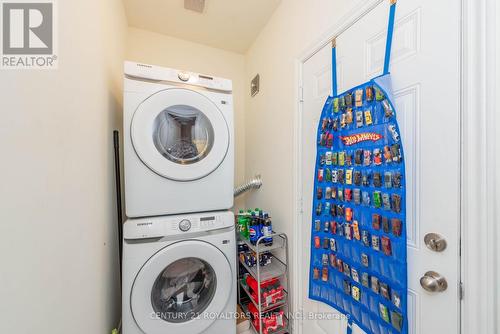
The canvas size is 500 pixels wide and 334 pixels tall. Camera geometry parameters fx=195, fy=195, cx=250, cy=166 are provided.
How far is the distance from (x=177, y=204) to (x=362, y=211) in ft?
3.25

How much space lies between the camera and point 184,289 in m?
1.28

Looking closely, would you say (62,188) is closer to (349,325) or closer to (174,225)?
(174,225)

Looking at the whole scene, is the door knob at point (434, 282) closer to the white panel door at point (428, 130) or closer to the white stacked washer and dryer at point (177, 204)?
the white panel door at point (428, 130)

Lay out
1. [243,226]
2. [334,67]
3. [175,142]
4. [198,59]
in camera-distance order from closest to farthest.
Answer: [334,67]
[175,142]
[243,226]
[198,59]

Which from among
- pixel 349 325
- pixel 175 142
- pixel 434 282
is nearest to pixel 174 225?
pixel 175 142

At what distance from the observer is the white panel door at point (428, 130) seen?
0.61 m

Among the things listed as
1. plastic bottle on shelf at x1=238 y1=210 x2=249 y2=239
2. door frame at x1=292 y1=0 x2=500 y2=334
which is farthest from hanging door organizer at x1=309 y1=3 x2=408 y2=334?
plastic bottle on shelf at x1=238 y1=210 x2=249 y2=239

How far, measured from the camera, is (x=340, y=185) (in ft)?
3.18

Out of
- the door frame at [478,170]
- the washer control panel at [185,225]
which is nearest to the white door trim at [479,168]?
the door frame at [478,170]

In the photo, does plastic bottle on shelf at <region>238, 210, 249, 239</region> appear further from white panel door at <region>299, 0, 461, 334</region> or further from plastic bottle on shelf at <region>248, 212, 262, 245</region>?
white panel door at <region>299, 0, 461, 334</region>

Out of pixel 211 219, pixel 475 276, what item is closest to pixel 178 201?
pixel 211 219

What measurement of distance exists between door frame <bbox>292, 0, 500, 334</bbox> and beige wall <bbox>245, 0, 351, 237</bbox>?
588 millimetres

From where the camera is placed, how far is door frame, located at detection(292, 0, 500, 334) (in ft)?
1.77

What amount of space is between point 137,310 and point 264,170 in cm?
127
